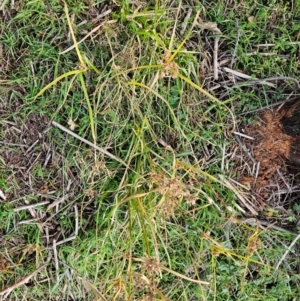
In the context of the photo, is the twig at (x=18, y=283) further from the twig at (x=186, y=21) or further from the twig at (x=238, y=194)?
the twig at (x=186, y=21)

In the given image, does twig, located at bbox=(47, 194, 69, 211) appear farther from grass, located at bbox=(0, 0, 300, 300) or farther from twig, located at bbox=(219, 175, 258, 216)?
twig, located at bbox=(219, 175, 258, 216)

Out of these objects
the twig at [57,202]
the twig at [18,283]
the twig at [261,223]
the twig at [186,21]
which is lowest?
the twig at [18,283]

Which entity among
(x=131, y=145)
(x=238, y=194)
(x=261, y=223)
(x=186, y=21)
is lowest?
(x=261, y=223)

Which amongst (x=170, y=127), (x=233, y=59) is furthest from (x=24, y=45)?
(x=233, y=59)

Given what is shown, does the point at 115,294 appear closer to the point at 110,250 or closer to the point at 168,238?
the point at 110,250

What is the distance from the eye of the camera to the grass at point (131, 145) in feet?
6.24

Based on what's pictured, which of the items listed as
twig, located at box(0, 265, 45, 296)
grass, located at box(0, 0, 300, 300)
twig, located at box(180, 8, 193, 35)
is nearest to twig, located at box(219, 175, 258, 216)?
grass, located at box(0, 0, 300, 300)

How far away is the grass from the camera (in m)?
1.90

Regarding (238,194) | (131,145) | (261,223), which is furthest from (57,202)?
(261,223)

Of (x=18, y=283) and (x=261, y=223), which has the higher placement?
(x=261, y=223)

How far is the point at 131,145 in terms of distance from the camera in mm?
1922

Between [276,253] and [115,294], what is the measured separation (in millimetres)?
688

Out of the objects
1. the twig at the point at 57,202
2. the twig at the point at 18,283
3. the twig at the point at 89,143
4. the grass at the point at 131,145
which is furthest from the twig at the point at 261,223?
the twig at the point at 18,283

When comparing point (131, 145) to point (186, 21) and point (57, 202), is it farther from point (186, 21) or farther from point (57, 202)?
point (186, 21)
